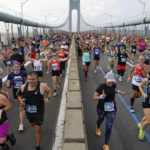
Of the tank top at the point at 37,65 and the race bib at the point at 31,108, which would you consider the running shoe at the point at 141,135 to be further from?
the tank top at the point at 37,65

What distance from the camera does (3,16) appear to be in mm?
23484

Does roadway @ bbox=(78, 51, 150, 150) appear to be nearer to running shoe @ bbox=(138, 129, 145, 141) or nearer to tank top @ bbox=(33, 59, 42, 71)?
running shoe @ bbox=(138, 129, 145, 141)

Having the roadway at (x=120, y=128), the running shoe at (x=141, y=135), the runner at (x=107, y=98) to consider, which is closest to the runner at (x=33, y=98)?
the runner at (x=107, y=98)

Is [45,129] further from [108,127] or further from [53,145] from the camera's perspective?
[108,127]

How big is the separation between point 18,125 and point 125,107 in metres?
3.56

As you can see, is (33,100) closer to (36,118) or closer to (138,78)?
(36,118)

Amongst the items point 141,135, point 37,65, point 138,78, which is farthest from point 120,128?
point 37,65

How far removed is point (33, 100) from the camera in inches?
136

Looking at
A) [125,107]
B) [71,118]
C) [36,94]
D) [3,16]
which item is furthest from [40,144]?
[3,16]

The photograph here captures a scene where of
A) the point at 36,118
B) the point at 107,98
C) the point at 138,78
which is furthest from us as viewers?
the point at 138,78

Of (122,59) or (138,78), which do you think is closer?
(138,78)

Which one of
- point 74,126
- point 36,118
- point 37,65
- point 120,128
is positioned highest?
point 37,65

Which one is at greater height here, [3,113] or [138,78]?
[138,78]

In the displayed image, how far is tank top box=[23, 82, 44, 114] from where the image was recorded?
3414 mm
